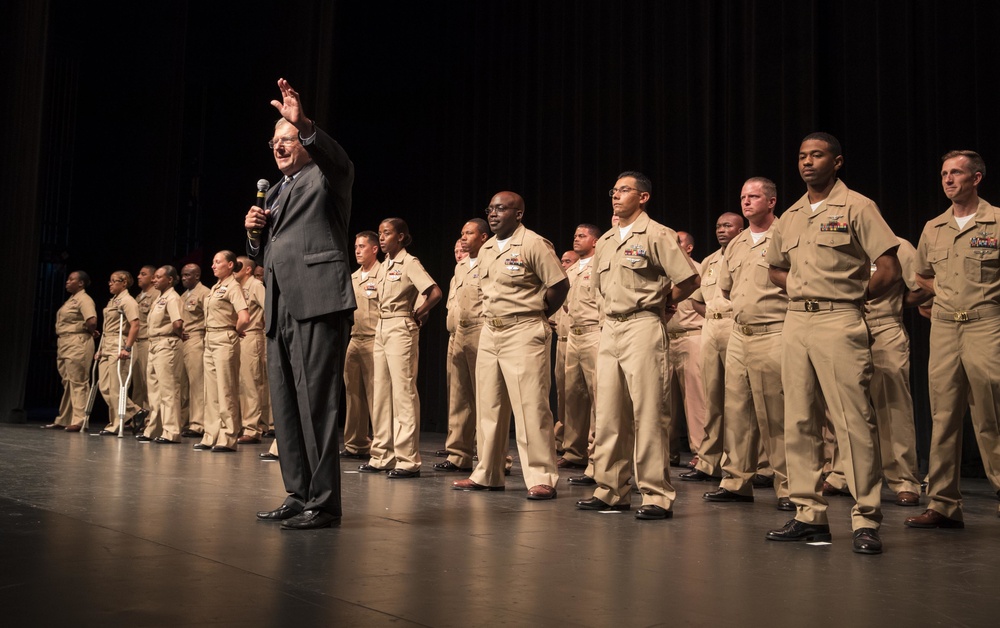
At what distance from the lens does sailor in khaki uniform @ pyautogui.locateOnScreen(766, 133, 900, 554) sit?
3.39 meters

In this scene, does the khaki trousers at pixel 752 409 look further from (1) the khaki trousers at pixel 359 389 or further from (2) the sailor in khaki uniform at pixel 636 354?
(1) the khaki trousers at pixel 359 389

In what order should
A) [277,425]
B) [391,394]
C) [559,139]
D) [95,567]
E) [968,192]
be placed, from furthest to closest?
[559,139] → [391,394] → [968,192] → [277,425] → [95,567]

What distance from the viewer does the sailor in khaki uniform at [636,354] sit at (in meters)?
4.11

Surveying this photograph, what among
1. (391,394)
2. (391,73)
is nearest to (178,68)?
(391,73)

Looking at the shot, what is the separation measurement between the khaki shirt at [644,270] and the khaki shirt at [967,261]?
1165 millimetres

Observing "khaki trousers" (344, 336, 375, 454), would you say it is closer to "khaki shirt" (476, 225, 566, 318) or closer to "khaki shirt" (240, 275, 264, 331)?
"khaki shirt" (240, 275, 264, 331)

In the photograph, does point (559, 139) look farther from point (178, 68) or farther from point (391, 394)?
point (178, 68)

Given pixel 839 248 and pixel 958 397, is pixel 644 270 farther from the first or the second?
pixel 958 397

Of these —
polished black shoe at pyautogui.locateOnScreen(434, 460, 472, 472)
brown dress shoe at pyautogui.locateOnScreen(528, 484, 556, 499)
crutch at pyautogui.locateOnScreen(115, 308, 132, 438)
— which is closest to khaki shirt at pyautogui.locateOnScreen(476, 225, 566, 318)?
brown dress shoe at pyautogui.locateOnScreen(528, 484, 556, 499)

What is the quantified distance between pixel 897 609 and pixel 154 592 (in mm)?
1927

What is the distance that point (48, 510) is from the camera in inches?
148

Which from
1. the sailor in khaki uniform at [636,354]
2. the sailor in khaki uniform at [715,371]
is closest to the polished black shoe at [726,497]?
the sailor in khaki uniform at [636,354]

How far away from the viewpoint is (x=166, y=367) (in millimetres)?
7945

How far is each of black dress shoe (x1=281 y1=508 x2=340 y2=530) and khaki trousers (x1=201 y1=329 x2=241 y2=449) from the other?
3820mm
